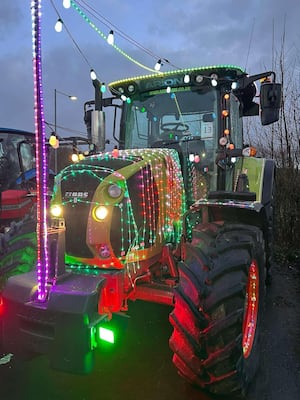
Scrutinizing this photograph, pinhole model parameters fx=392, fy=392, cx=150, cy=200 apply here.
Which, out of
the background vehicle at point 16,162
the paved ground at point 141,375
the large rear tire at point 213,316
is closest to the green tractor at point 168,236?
the large rear tire at point 213,316

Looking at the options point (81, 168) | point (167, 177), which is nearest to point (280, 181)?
point (167, 177)

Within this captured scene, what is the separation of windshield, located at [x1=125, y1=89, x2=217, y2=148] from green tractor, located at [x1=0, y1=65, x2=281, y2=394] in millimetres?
11

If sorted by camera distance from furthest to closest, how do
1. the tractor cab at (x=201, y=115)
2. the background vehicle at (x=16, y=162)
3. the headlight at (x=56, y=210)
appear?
the background vehicle at (x=16, y=162)
the tractor cab at (x=201, y=115)
the headlight at (x=56, y=210)

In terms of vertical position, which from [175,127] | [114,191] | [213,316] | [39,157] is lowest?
[213,316]

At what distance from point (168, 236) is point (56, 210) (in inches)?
43.6

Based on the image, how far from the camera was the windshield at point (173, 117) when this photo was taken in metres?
4.29

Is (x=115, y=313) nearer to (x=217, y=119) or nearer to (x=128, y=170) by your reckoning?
(x=128, y=170)

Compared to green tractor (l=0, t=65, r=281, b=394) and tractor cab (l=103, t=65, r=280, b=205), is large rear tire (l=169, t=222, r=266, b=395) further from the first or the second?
tractor cab (l=103, t=65, r=280, b=205)

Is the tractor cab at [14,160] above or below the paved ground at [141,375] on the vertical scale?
above

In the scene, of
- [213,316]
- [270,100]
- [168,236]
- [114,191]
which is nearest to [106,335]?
[213,316]

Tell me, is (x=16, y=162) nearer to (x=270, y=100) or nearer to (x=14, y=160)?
(x=14, y=160)

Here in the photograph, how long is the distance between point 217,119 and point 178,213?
3.72 feet

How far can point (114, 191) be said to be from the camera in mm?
3301

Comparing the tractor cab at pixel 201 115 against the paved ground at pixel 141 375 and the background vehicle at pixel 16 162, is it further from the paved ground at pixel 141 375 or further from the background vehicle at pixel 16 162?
the background vehicle at pixel 16 162
